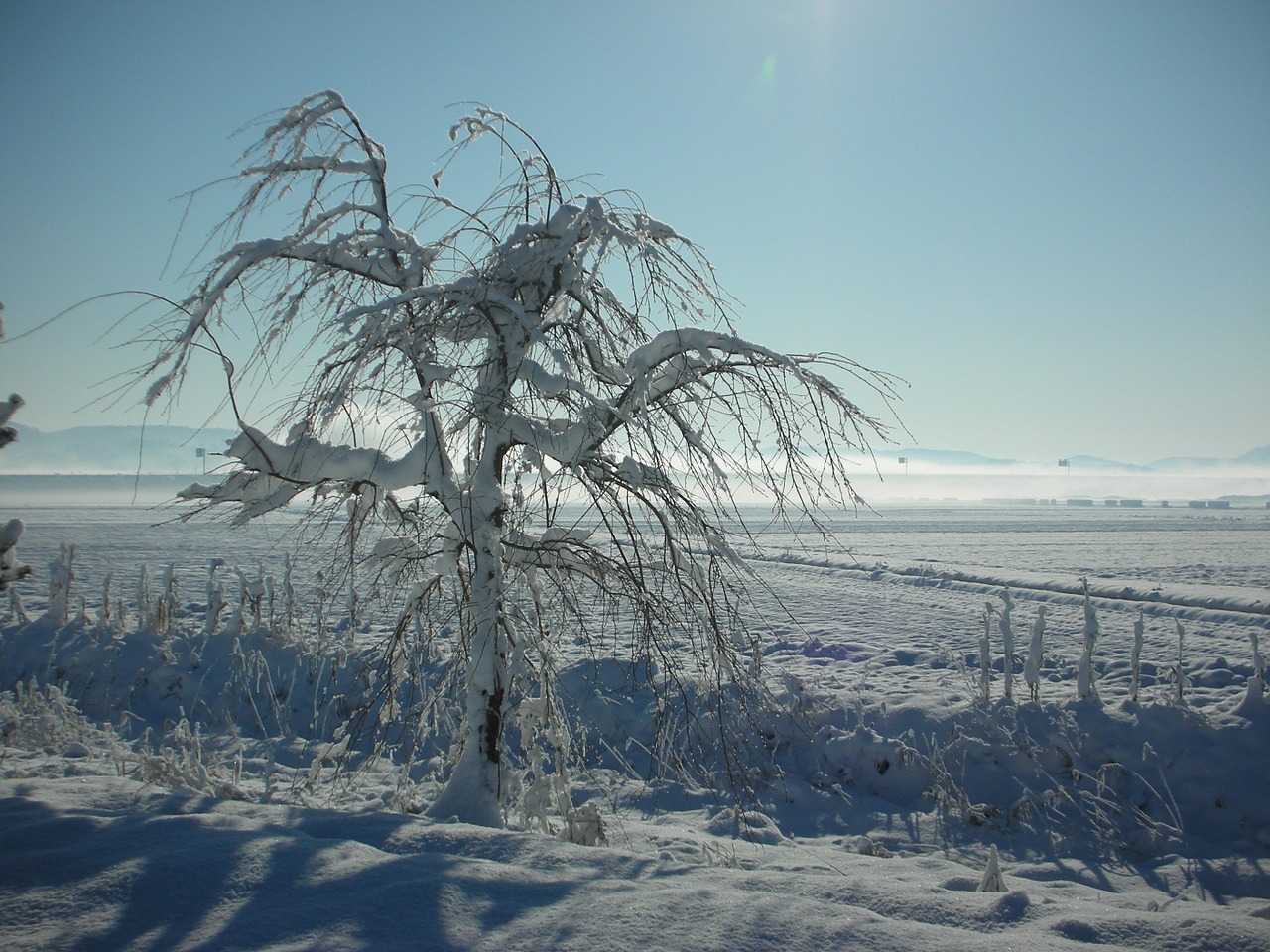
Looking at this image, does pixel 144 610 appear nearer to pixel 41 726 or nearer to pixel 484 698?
pixel 41 726

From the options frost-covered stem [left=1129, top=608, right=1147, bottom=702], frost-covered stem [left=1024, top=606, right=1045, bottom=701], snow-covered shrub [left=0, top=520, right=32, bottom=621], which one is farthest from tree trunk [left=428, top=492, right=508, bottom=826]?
frost-covered stem [left=1129, top=608, right=1147, bottom=702]

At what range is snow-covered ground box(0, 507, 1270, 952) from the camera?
2400mm

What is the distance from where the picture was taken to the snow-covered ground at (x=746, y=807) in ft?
7.88

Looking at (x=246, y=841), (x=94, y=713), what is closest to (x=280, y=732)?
(x=94, y=713)

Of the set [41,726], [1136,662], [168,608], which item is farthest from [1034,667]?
[168,608]

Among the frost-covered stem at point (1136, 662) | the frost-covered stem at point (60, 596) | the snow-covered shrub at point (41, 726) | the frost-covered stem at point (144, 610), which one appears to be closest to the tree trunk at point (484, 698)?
the snow-covered shrub at point (41, 726)

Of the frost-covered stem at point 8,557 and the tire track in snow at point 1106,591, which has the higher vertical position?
the frost-covered stem at point 8,557

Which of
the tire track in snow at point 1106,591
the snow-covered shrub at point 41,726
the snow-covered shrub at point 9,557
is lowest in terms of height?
the snow-covered shrub at point 41,726

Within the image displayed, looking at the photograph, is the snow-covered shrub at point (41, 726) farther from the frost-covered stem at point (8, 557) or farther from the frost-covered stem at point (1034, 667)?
the frost-covered stem at point (1034, 667)

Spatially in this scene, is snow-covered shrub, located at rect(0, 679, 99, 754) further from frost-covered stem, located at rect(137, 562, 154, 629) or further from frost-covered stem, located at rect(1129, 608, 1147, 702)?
frost-covered stem, located at rect(1129, 608, 1147, 702)

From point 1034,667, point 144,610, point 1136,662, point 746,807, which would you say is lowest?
point 746,807

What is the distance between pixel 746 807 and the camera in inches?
257

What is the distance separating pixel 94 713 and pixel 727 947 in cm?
920

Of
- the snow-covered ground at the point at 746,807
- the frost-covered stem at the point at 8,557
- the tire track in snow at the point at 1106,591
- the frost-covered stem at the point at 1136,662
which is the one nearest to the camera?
the snow-covered ground at the point at 746,807
